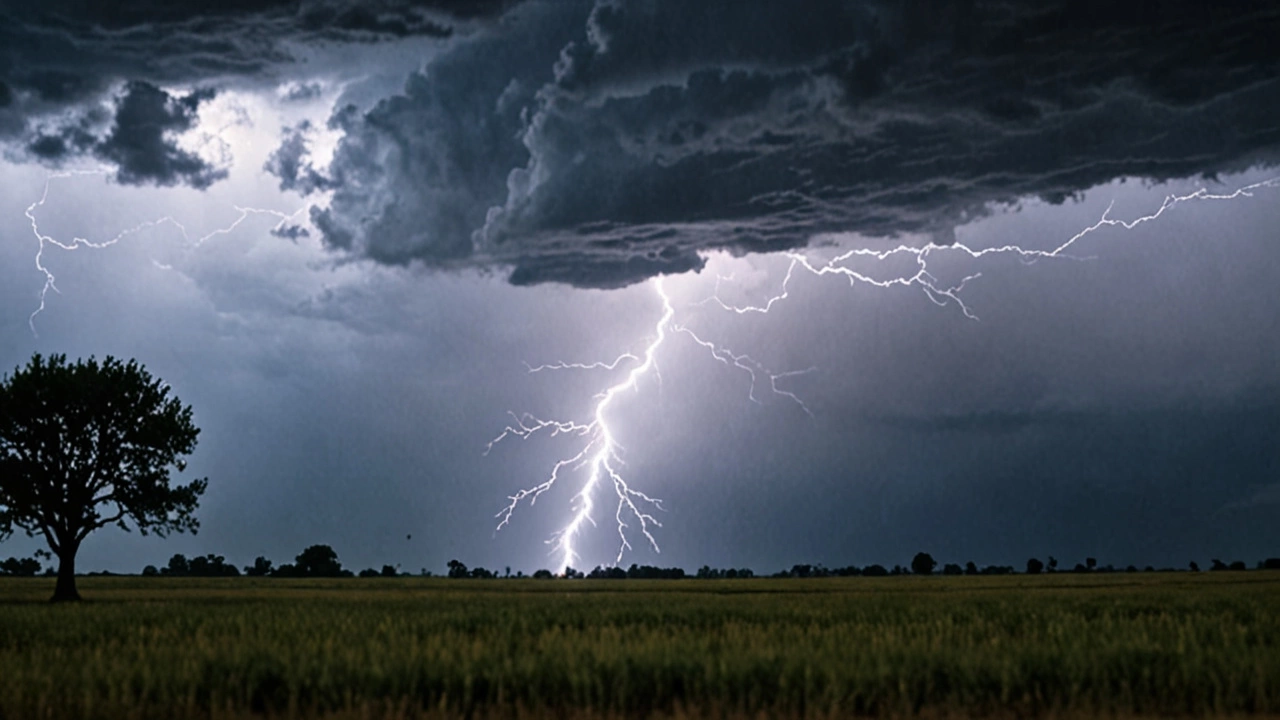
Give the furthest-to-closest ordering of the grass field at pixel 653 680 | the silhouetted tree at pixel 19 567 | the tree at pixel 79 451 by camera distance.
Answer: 1. the silhouetted tree at pixel 19 567
2. the tree at pixel 79 451
3. the grass field at pixel 653 680

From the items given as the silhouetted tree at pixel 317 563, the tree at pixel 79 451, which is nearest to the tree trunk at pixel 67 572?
the tree at pixel 79 451

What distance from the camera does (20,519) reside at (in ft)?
145

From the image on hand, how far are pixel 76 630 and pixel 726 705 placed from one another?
1560 centimetres

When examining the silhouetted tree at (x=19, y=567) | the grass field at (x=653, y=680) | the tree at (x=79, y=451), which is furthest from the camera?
the silhouetted tree at (x=19, y=567)

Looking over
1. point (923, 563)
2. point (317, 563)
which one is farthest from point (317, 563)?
point (923, 563)

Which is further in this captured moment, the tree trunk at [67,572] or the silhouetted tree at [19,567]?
the silhouetted tree at [19,567]

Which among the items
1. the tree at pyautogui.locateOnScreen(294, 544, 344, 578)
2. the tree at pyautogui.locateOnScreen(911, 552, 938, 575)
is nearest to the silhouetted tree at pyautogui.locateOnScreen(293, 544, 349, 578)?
the tree at pyautogui.locateOnScreen(294, 544, 344, 578)

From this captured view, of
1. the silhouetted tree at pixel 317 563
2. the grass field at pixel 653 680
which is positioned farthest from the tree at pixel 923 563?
the grass field at pixel 653 680

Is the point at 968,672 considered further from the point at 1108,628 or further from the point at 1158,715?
the point at 1108,628

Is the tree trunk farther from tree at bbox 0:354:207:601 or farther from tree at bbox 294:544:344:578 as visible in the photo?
tree at bbox 294:544:344:578

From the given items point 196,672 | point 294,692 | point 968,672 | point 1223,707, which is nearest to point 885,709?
point 968,672

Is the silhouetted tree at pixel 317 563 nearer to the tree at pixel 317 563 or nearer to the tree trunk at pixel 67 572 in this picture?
the tree at pixel 317 563

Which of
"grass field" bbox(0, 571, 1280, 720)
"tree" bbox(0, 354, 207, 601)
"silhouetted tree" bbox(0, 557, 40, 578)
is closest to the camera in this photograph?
"grass field" bbox(0, 571, 1280, 720)

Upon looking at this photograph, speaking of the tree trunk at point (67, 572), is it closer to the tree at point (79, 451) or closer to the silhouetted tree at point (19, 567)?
the tree at point (79, 451)
